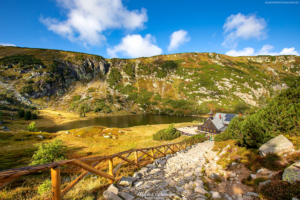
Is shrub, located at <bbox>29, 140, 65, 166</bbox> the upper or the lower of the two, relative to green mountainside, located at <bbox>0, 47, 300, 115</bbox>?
lower

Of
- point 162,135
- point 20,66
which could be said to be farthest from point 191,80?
point 20,66

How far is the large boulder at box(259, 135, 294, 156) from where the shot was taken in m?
7.63

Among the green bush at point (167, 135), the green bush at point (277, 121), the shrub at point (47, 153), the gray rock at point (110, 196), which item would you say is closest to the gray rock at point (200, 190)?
the gray rock at point (110, 196)

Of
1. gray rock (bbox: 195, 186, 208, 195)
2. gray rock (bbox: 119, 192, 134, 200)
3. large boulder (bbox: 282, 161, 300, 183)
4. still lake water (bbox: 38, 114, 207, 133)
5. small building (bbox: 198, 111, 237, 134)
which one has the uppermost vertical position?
large boulder (bbox: 282, 161, 300, 183)

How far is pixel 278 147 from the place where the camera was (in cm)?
802

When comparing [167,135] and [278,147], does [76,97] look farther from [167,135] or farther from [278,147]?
[278,147]

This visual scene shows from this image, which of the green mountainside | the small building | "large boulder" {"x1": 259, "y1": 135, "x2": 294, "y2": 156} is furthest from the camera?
the green mountainside

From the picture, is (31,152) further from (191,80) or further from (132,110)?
(191,80)

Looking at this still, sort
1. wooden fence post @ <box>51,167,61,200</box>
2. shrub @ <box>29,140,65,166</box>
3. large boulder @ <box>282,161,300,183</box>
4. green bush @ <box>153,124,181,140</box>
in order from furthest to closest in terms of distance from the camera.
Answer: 1. green bush @ <box>153,124,181,140</box>
2. shrub @ <box>29,140,65,166</box>
3. large boulder @ <box>282,161,300,183</box>
4. wooden fence post @ <box>51,167,61,200</box>

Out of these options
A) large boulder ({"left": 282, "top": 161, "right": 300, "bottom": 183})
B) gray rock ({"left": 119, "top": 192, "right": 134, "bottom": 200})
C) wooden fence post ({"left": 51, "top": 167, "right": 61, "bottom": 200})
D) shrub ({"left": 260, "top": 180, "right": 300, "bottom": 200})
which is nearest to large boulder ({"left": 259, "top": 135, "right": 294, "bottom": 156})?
large boulder ({"left": 282, "top": 161, "right": 300, "bottom": 183})

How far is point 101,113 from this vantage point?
449 ft

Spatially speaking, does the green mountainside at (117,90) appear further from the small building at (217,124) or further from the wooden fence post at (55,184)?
the wooden fence post at (55,184)

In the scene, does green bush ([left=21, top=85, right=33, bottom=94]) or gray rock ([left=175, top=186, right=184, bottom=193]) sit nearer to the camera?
gray rock ([left=175, top=186, right=184, bottom=193])

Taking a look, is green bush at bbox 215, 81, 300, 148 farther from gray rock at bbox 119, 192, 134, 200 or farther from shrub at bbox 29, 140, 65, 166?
shrub at bbox 29, 140, 65, 166
